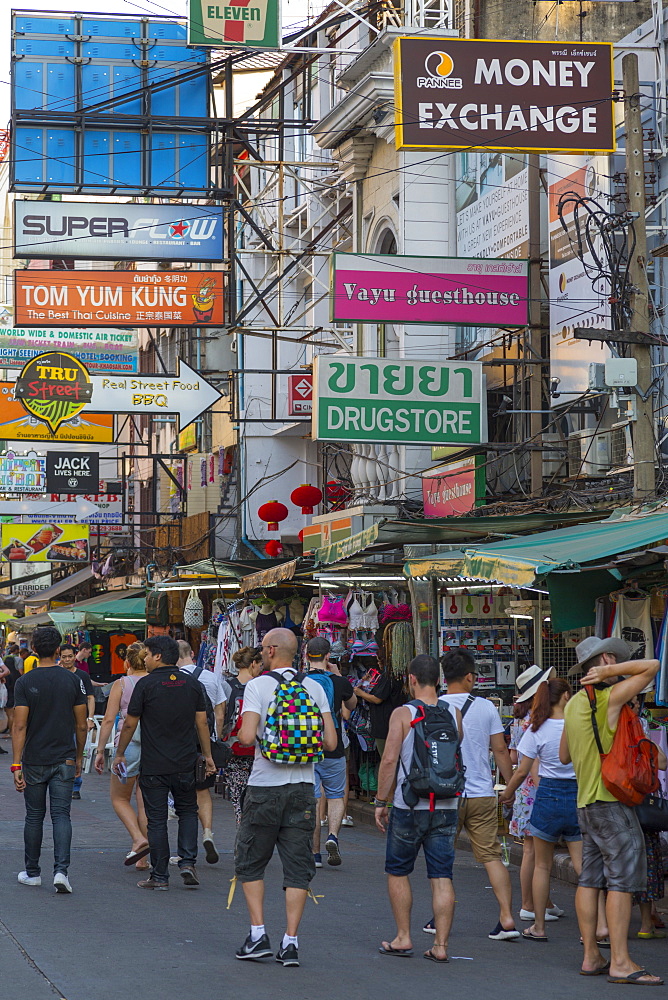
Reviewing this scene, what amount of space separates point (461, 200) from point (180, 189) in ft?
14.1

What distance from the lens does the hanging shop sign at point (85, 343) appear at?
23.3 m

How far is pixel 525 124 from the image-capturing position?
13.2 metres

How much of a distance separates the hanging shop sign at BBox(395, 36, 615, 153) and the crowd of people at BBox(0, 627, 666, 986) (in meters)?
5.32

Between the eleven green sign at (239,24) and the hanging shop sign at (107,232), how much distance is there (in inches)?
97.2

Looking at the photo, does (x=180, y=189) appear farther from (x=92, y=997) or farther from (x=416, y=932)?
(x=92, y=997)

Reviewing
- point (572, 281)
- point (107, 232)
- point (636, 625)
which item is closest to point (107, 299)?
point (107, 232)

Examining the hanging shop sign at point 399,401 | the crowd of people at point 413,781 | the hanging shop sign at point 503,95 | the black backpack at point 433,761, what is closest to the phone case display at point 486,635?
the hanging shop sign at point 399,401

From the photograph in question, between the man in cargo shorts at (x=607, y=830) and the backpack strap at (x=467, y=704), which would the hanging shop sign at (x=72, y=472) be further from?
the man in cargo shorts at (x=607, y=830)

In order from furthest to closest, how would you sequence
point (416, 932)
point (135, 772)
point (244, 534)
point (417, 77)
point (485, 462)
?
point (244, 534) < point (485, 462) < point (417, 77) < point (135, 772) < point (416, 932)

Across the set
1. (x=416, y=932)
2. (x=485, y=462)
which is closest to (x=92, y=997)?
(x=416, y=932)

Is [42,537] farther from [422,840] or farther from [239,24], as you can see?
[422,840]

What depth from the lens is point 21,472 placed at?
29219mm

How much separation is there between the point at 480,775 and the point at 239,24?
545 inches

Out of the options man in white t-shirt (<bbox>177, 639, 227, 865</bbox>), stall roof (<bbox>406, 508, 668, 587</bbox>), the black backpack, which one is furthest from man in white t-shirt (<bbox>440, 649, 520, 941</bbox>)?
man in white t-shirt (<bbox>177, 639, 227, 865</bbox>)
